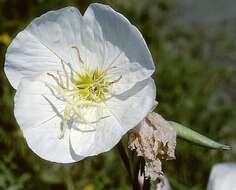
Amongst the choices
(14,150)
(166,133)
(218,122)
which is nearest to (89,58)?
(166,133)

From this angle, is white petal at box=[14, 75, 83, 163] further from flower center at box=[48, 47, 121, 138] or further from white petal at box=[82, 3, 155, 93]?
white petal at box=[82, 3, 155, 93]

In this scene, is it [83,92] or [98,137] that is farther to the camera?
[83,92]

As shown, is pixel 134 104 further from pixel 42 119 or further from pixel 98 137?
pixel 42 119

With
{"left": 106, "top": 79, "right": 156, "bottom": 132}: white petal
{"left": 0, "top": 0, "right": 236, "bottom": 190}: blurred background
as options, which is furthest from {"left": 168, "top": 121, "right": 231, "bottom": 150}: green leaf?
{"left": 0, "top": 0, "right": 236, "bottom": 190}: blurred background

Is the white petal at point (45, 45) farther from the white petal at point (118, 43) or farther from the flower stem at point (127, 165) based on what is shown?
the flower stem at point (127, 165)

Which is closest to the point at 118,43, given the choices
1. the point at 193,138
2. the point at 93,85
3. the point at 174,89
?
the point at 93,85

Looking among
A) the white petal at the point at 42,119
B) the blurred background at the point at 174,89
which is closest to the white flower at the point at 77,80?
the white petal at the point at 42,119

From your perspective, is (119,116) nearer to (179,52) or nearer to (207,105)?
(207,105)
